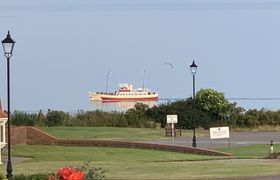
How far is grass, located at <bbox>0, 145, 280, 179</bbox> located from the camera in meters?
23.8

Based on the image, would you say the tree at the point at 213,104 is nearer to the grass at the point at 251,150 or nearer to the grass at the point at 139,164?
the grass at the point at 251,150

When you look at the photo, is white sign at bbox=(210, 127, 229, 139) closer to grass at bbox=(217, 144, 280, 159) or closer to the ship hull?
grass at bbox=(217, 144, 280, 159)

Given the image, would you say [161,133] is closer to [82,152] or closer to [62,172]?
[82,152]

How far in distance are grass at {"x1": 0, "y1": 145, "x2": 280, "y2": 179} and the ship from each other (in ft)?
140

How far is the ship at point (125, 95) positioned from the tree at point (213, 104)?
17328 mm

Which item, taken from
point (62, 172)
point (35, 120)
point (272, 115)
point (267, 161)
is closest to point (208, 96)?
point (272, 115)

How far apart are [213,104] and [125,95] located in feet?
76.2

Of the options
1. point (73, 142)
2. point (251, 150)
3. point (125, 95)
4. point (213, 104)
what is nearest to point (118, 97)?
point (125, 95)

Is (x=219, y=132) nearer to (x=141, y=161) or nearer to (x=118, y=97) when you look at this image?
(x=141, y=161)

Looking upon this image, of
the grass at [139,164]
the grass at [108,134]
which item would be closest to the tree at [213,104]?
the grass at [108,134]

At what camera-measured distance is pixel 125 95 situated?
3398 inches

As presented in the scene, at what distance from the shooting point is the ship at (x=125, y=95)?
84.0 metres

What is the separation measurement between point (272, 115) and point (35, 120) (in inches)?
811

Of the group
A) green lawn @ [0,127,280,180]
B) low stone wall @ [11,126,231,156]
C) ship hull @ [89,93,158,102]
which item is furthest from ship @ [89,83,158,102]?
low stone wall @ [11,126,231,156]
